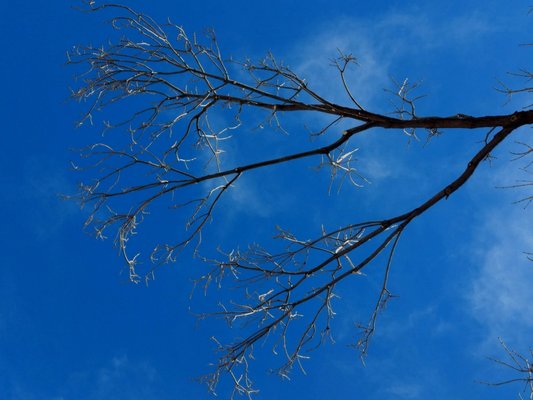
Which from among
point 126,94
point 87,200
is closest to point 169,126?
point 126,94

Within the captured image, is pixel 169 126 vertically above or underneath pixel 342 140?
above

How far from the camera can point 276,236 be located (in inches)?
185

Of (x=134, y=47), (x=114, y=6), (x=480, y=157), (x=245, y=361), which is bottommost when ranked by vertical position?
(x=245, y=361)

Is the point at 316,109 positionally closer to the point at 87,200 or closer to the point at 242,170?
the point at 242,170

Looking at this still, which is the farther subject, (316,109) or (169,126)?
(169,126)

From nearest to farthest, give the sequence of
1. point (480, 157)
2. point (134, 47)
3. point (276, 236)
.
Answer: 1. point (480, 157)
2. point (276, 236)
3. point (134, 47)

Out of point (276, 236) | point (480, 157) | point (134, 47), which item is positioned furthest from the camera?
point (134, 47)

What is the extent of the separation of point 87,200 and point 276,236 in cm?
140

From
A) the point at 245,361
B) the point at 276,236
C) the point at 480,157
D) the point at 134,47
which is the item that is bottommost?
the point at 245,361

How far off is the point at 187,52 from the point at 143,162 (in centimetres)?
96

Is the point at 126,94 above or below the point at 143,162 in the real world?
above

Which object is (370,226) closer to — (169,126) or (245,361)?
(245,361)

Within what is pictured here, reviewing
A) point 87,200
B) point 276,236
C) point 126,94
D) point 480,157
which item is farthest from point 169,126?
point 480,157

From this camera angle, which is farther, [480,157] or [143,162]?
[143,162]
